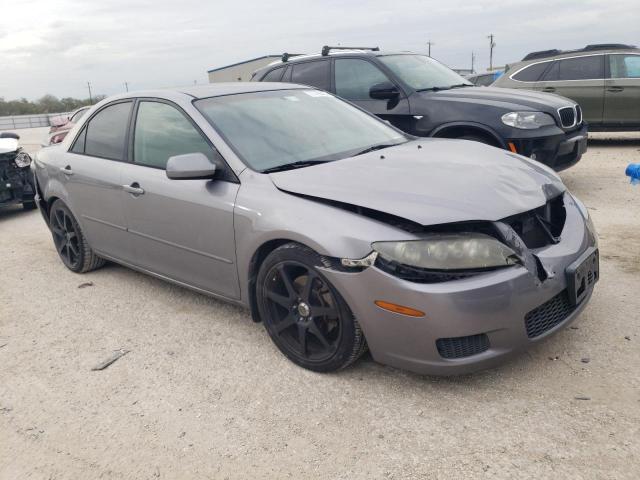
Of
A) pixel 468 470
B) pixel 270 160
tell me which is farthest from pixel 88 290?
pixel 468 470

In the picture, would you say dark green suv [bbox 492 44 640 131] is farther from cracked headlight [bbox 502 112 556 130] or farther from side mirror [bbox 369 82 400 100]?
side mirror [bbox 369 82 400 100]

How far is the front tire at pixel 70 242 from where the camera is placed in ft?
16.2

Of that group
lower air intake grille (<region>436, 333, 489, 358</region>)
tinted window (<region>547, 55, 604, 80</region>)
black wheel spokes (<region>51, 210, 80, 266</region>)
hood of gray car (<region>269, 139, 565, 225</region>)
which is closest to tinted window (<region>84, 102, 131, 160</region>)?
black wheel spokes (<region>51, 210, 80, 266</region>)

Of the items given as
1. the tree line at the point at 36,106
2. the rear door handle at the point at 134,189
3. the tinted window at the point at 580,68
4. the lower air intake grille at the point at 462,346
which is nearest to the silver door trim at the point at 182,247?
the rear door handle at the point at 134,189

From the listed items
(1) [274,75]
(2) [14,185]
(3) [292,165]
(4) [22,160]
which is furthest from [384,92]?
(2) [14,185]

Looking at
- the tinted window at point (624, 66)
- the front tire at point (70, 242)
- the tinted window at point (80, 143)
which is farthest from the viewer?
the tinted window at point (624, 66)

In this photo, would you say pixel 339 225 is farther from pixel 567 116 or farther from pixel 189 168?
pixel 567 116

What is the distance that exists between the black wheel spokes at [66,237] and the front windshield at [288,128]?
2.04 m

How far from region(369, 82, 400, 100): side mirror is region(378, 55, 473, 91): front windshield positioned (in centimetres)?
20

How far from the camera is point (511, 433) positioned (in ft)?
8.27

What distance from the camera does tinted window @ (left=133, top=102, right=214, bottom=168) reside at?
3676 mm

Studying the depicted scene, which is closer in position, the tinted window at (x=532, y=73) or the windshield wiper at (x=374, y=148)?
the windshield wiper at (x=374, y=148)

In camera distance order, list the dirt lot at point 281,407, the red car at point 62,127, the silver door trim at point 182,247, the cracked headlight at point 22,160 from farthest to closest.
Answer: the red car at point 62,127
the cracked headlight at point 22,160
the silver door trim at point 182,247
the dirt lot at point 281,407

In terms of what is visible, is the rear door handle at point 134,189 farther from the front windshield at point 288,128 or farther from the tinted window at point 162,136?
the front windshield at point 288,128
